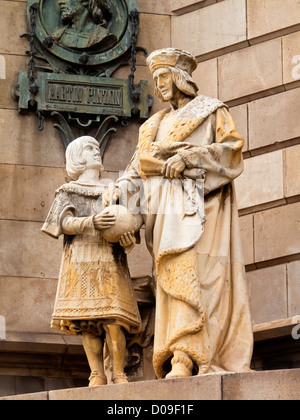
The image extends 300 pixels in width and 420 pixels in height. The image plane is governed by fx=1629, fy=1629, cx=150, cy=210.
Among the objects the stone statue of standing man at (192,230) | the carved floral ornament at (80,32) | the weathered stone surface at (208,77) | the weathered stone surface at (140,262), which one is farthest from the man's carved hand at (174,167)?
the carved floral ornament at (80,32)

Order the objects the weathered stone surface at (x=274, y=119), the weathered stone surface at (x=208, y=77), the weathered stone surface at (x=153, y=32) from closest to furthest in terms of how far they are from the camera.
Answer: the weathered stone surface at (x=274, y=119)
the weathered stone surface at (x=208, y=77)
the weathered stone surface at (x=153, y=32)

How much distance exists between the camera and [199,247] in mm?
11656

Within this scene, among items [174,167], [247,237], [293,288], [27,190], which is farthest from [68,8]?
[293,288]

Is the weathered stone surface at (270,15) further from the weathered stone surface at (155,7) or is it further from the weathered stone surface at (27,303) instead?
the weathered stone surface at (27,303)

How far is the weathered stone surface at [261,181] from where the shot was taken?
44.2ft

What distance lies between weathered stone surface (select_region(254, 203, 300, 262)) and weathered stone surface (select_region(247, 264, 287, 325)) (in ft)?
0.43

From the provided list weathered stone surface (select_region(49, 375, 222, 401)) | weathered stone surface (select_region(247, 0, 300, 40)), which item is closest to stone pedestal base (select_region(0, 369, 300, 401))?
weathered stone surface (select_region(49, 375, 222, 401))

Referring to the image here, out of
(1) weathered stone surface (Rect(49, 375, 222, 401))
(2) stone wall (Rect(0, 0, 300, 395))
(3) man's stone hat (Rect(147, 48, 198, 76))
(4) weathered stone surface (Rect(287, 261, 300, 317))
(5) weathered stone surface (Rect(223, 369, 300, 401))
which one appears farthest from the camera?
(2) stone wall (Rect(0, 0, 300, 395))

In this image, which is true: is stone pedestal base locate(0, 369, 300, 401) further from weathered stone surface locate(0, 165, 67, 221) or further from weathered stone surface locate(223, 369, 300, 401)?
weathered stone surface locate(0, 165, 67, 221)

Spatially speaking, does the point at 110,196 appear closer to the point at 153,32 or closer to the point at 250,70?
the point at 250,70

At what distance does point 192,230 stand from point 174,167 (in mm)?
518

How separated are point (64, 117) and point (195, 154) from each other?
239 centimetres

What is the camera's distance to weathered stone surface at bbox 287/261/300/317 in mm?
13078

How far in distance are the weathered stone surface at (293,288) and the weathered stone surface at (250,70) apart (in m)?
1.62
